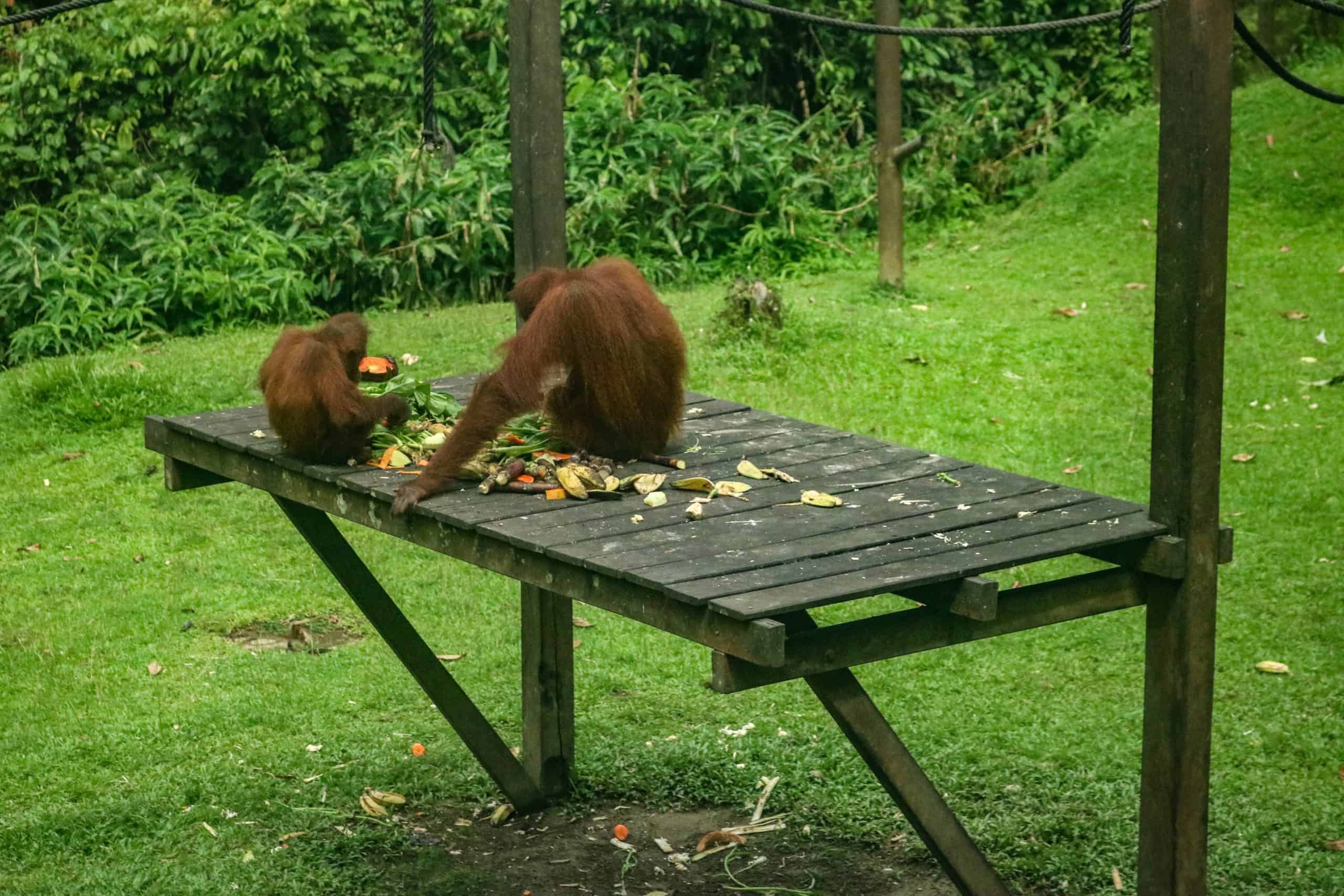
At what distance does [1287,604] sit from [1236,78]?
6.26 meters

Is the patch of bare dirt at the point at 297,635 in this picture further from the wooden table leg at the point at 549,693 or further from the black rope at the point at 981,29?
the black rope at the point at 981,29

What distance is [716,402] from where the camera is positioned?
432cm

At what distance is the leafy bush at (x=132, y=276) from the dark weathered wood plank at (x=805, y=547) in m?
6.04

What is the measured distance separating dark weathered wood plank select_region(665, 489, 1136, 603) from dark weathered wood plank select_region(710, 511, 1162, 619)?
0.01 m

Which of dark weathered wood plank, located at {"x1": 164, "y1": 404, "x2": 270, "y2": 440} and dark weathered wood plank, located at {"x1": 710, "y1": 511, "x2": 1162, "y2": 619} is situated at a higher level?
dark weathered wood plank, located at {"x1": 164, "y1": 404, "x2": 270, "y2": 440}

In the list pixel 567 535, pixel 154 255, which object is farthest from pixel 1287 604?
pixel 154 255

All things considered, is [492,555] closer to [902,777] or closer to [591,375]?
[591,375]

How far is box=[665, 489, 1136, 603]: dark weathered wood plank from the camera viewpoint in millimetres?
2621

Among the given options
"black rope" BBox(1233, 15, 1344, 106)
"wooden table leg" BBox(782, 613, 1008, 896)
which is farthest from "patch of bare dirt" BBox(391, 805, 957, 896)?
"black rope" BBox(1233, 15, 1344, 106)

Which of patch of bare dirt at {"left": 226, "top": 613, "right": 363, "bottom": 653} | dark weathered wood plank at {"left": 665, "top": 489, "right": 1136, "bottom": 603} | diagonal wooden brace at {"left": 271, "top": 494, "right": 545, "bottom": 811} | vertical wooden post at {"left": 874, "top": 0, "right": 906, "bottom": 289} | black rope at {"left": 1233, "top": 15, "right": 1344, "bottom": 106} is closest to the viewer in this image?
dark weathered wood plank at {"left": 665, "top": 489, "right": 1136, "bottom": 603}

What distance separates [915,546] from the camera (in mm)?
2838

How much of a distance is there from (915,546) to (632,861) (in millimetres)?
1635

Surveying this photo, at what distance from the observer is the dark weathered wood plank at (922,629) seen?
263 cm

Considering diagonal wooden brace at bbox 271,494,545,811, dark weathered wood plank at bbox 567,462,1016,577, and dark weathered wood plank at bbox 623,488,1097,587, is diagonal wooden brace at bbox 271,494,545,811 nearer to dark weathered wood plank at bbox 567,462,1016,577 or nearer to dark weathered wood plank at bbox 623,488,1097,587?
dark weathered wood plank at bbox 567,462,1016,577
